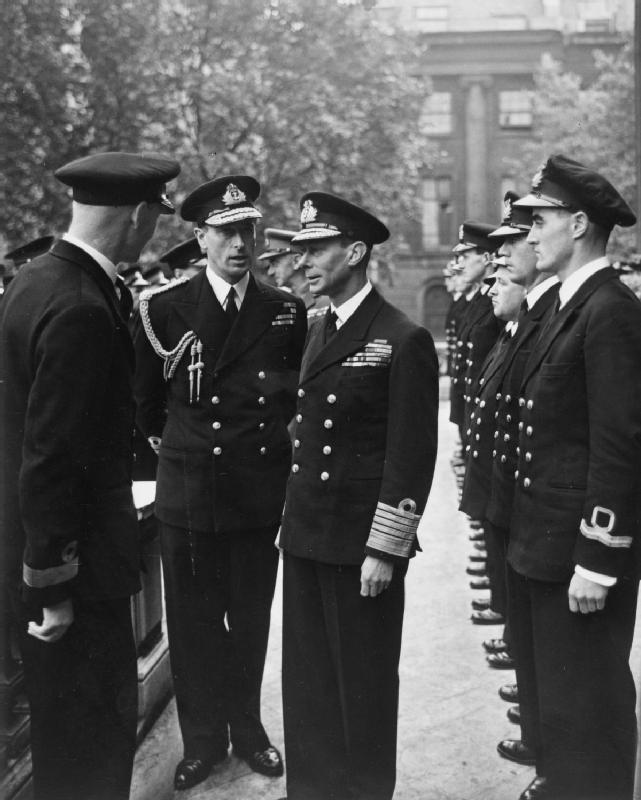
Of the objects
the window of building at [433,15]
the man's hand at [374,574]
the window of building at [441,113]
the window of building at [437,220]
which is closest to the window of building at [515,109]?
the window of building at [441,113]

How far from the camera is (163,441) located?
3.89m

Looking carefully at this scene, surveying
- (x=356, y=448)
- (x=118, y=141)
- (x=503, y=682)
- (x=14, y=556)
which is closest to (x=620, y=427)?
(x=356, y=448)

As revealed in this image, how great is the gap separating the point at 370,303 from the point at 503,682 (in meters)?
2.35

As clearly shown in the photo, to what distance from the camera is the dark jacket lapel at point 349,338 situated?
3.27 m

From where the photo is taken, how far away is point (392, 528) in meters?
3.11

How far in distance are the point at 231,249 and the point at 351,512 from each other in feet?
4.10

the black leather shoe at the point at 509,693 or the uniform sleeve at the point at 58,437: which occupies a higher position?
the uniform sleeve at the point at 58,437

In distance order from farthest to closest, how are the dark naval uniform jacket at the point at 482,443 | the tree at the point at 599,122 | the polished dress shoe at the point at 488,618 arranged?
the tree at the point at 599,122
the polished dress shoe at the point at 488,618
the dark naval uniform jacket at the point at 482,443

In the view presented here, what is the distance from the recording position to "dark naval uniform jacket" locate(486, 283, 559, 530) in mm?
3578

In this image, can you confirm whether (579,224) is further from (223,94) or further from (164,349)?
(223,94)

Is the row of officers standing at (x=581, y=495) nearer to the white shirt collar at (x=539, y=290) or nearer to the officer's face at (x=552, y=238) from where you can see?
the officer's face at (x=552, y=238)

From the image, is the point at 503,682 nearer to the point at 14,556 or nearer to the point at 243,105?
the point at 14,556

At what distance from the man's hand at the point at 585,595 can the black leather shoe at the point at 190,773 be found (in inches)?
68.0

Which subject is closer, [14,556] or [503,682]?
[14,556]
